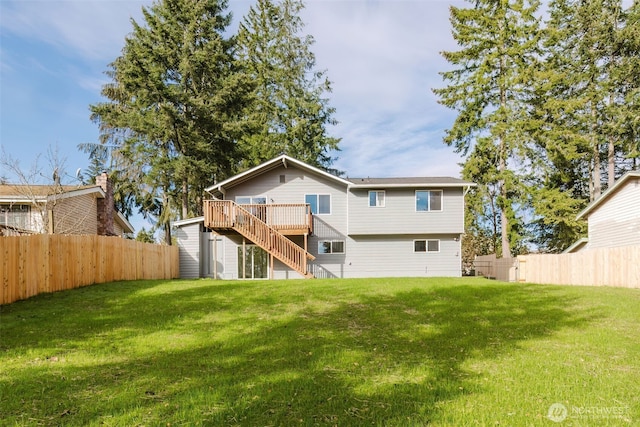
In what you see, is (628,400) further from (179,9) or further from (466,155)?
(179,9)

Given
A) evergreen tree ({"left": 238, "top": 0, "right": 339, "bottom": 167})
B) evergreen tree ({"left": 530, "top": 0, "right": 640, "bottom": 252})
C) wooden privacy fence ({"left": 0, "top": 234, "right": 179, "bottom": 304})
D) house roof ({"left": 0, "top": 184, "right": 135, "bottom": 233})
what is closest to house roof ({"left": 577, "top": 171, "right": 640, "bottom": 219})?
evergreen tree ({"left": 530, "top": 0, "right": 640, "bottom": 252})

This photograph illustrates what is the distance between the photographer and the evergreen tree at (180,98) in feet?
79.2

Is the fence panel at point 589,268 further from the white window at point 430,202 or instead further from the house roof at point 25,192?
the house roof at point 25,192

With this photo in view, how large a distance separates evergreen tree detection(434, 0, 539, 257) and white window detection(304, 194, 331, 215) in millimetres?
10768

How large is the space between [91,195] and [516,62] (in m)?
26.2

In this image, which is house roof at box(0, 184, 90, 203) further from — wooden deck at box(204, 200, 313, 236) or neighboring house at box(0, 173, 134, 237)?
wooden deck at box(204, 200, 313, 236)

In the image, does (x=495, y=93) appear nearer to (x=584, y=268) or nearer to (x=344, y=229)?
(x=344, y=229)

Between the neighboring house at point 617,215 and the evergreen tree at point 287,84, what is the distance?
18.4 m

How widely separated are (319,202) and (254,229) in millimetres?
4081

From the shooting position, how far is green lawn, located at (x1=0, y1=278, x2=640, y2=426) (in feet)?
12.2

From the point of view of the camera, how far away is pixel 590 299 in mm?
10570

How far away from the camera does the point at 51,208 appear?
1592cm

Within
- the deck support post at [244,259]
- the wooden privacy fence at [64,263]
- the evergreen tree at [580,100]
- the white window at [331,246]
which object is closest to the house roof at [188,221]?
the deck support post at [244,259]

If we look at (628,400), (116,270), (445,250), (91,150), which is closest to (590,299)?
(628,400)
